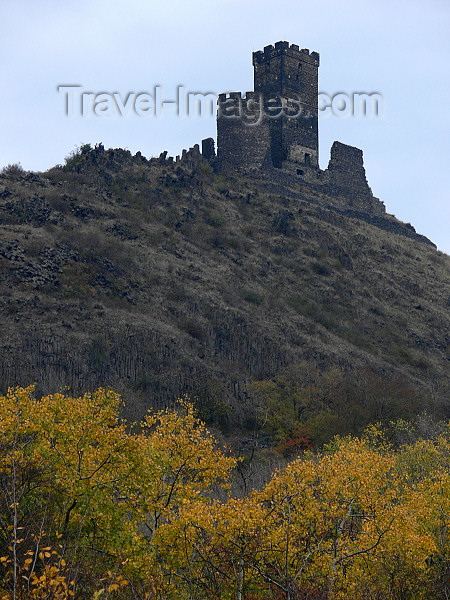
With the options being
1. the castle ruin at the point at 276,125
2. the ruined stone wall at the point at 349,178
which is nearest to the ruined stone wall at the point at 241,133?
the castle ruin at the point at 276,125

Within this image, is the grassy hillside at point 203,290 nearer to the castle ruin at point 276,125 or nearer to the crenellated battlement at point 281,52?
the castle ruin at point 276,125

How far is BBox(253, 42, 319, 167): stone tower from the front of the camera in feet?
248

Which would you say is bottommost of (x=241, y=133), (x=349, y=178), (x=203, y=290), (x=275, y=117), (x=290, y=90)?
(x=203, y=290)

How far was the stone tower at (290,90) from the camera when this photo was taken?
248 feet

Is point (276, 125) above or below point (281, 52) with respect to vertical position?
below

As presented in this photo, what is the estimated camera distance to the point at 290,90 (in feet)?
250

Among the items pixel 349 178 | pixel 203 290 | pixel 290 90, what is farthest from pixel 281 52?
pixel 203 290

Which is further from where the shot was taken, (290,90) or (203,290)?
(290,90)

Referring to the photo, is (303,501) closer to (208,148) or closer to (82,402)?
(82,402)

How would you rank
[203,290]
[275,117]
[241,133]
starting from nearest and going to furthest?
1. [203,290]
2. [241,133]
3. [275,117]

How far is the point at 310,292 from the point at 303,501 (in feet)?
150

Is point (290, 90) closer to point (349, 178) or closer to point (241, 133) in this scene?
point (241, 133)

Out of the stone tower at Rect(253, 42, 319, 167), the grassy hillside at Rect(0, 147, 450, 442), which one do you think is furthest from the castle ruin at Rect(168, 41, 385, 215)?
the grassy hillside at Rect(0, 147, 450, 442)

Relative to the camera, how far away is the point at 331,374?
54.5m
